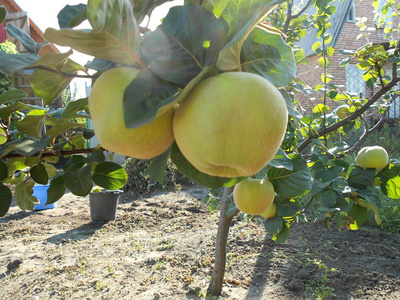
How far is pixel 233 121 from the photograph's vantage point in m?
0.33

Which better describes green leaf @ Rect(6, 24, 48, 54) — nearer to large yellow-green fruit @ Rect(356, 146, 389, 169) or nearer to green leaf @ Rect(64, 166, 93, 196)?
green leaf @ Rect(64, 166, 93, 196)

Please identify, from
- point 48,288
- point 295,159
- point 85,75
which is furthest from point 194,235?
point 85,75

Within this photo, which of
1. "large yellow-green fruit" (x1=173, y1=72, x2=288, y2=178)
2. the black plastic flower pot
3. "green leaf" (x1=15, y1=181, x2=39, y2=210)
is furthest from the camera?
the black plastic flower pot

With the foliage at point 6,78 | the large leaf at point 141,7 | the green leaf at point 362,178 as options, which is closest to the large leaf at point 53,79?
the large leaf at point 141,7

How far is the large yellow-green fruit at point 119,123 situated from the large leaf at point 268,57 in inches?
5.3

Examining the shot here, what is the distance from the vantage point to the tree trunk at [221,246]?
2.05 metres

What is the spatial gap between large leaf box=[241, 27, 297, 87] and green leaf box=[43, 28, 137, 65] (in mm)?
152

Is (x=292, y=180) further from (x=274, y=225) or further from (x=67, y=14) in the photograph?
(x=67, y=14)

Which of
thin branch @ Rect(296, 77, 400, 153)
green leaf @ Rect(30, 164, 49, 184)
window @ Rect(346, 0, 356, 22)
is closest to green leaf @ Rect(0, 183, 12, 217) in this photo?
green leaf @ Rect(30, 164, 49, 184)

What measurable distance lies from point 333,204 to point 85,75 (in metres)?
1.02

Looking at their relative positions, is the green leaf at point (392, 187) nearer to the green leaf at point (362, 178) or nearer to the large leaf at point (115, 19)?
the green leaf at point (362, 178)

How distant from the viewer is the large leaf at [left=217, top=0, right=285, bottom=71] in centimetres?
35

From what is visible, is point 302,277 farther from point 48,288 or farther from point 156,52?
point 156,52

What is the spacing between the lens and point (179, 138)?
1.20 feet
